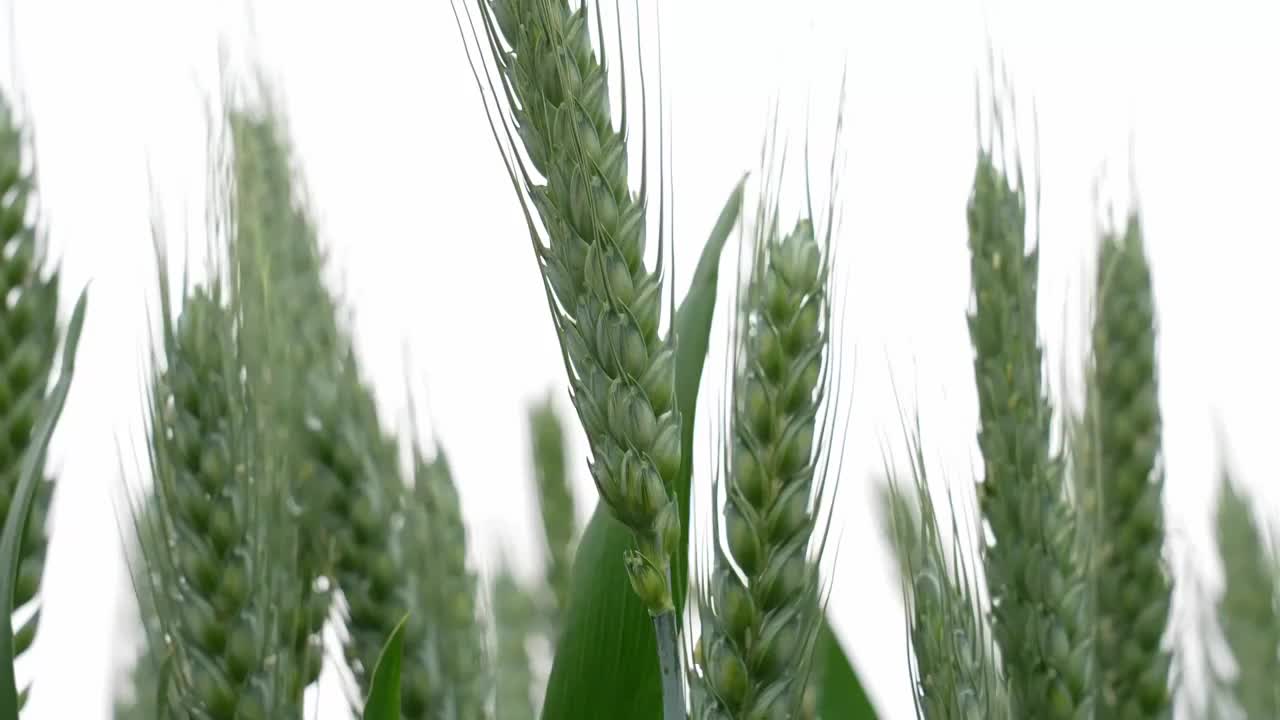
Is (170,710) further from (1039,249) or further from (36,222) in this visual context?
(1039,249)

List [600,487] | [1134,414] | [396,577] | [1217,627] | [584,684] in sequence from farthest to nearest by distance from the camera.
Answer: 1. [1217,627]
2. [1134,414]
3. [396,577]
4. [584,684]
5. [600,487]

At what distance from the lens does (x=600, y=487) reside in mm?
707

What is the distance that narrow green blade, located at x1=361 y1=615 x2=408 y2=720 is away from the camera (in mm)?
774

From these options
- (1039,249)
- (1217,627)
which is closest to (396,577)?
(1039,249)

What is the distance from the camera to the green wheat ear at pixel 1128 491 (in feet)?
3.61

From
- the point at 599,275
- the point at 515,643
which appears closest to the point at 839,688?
the point at 599,275

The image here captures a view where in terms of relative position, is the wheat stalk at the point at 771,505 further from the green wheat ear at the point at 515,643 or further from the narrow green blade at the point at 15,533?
the green wheat ear at the point at 515,643

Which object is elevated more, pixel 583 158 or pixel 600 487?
pixel 583 158

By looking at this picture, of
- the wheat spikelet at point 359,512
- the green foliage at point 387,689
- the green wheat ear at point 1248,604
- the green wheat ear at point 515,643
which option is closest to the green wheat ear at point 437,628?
the wheat spikelet at point 359,512

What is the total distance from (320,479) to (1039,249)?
1.74 feet

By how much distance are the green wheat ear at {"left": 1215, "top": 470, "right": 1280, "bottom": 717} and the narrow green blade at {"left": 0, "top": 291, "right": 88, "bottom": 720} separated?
3.21 ft

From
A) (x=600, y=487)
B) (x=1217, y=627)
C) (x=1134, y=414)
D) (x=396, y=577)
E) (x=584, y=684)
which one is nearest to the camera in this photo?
(x=600, y=487)

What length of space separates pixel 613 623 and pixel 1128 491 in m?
0.49

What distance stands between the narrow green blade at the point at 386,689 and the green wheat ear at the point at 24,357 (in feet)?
1.06
